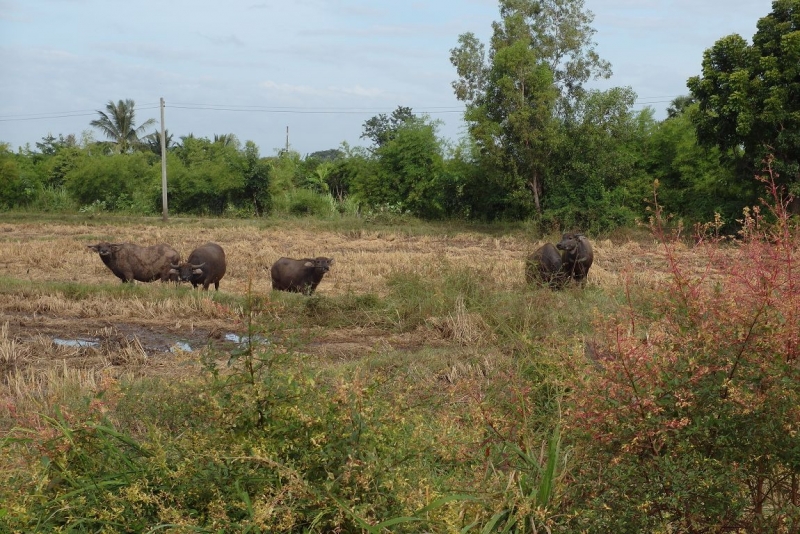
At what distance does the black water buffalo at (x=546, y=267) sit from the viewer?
11891 millimetres

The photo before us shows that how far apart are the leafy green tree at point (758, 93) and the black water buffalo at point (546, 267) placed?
410 inches

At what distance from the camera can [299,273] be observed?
13.9m

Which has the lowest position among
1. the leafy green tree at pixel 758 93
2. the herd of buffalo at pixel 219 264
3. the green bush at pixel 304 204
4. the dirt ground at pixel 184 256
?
the dirt ground at pixel 184 256

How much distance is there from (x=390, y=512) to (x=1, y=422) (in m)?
3.96

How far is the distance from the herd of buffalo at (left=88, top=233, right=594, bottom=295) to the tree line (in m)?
8.27

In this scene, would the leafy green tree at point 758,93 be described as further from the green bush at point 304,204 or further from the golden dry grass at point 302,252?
the green bush at point 304,204

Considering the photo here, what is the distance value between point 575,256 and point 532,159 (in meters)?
14.5

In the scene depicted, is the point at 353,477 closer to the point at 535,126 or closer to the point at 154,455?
the point at 154,455

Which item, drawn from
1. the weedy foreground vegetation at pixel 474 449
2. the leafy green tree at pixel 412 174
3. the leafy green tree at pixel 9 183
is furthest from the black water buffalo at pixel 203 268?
the leafy green tree at pixel 9 183

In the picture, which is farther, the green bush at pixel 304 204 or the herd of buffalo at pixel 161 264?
the green bush at pixel 304 204

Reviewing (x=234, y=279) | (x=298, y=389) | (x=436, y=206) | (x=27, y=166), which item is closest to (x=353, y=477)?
(x=298, y=389)

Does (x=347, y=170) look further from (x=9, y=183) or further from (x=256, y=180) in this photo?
(x=9, y=183)

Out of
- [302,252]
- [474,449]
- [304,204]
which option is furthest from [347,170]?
[474,449]

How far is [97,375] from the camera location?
301 inches
